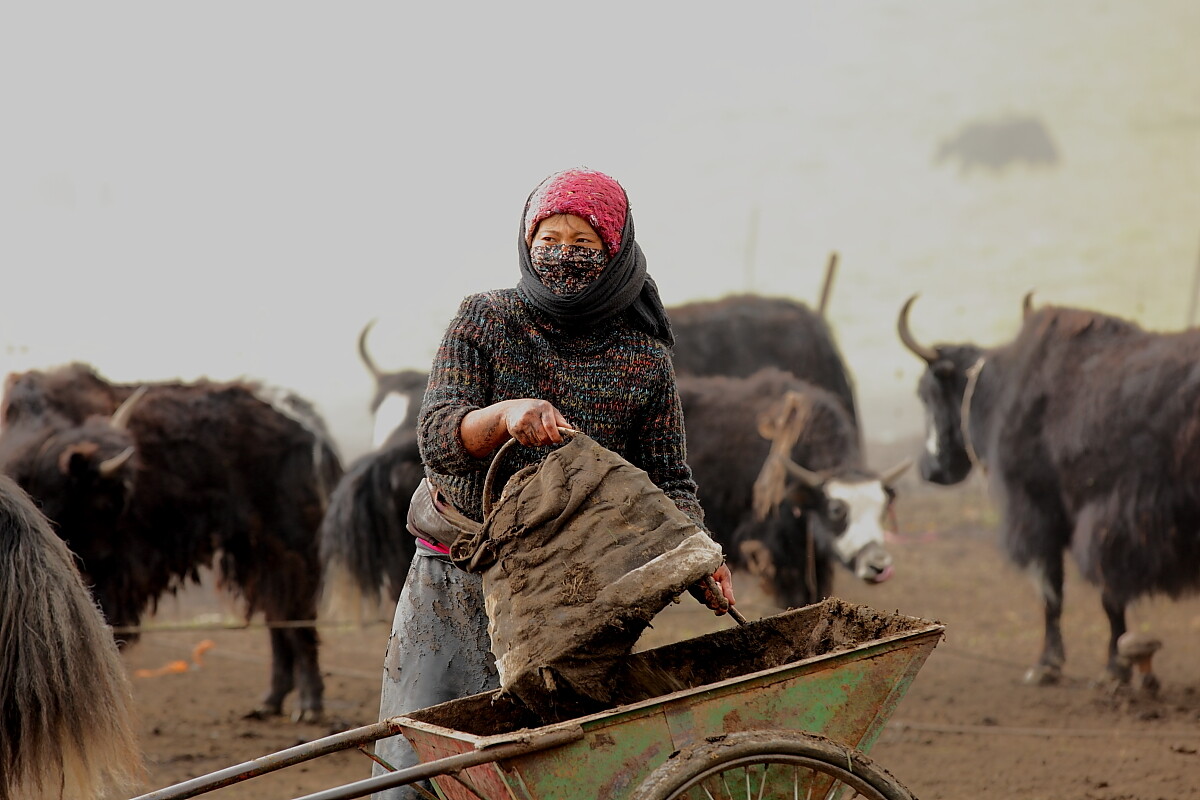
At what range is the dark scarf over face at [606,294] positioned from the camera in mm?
2287

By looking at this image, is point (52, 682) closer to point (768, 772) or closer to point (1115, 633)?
point (768, 772)

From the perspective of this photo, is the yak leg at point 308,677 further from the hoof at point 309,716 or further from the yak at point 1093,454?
the yak at point 1093,454

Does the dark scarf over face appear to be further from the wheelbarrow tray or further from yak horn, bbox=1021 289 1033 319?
yak horn, bbox=1021 289 1033 319

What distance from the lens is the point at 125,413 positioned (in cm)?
551

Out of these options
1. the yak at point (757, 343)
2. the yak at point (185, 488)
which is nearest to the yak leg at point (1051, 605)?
the yak at point (757, 343)

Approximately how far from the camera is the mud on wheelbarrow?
1792 mm

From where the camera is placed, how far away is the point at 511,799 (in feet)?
5.88

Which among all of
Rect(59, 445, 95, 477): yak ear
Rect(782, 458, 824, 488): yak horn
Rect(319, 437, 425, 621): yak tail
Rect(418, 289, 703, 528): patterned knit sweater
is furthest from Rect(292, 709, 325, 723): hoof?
Rect(418, 289, 703, 528): patterned knit sweater

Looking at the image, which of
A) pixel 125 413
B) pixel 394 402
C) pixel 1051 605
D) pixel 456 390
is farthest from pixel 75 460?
pixel 1051 605

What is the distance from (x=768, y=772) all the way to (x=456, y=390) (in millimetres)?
845

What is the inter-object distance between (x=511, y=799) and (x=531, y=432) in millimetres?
559

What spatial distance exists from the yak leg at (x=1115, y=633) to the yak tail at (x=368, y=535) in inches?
124

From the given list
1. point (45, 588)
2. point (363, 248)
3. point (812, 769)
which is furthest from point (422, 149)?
point (812, 769)

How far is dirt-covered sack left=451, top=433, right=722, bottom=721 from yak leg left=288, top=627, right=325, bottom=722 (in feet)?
12.6
